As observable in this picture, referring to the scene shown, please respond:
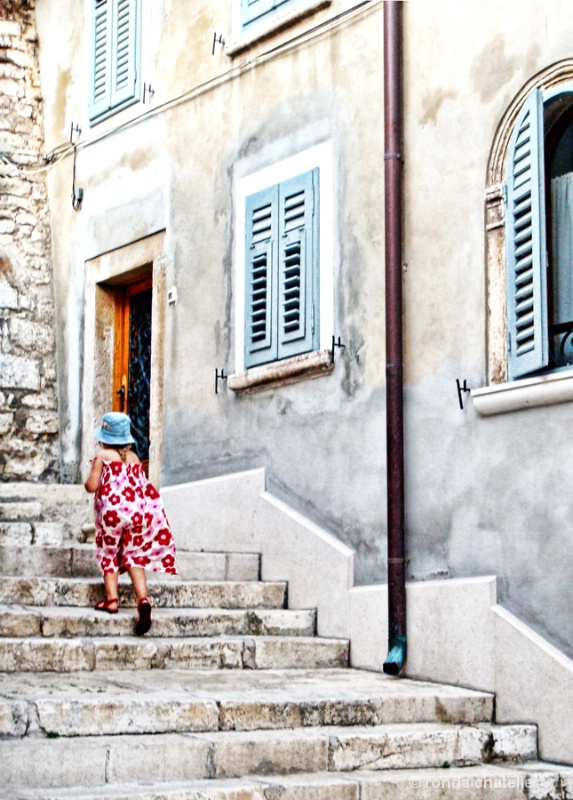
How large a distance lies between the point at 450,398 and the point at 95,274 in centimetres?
432

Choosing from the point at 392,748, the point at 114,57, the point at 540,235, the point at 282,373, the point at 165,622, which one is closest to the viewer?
the point at 392,748

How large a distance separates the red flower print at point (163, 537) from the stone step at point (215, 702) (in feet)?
3.51

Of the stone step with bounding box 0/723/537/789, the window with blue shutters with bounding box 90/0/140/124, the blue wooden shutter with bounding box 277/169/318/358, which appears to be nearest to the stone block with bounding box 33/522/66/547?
the blue wooden shutter with bounding box 277/169/318/358

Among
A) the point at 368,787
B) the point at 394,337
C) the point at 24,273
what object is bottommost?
the point at 368,787

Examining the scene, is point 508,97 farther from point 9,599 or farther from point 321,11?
point 9,599

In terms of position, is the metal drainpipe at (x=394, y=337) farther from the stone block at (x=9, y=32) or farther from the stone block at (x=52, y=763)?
the stone block at (x=9, y=32)

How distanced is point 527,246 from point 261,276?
8.27 feet

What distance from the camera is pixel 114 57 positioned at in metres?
11.4

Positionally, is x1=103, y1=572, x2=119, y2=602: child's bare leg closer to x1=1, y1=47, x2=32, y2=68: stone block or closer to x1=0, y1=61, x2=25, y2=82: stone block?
x1=0, y1=61, x2=25, y2=82: stone block

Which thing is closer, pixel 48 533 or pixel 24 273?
pixel 48 533

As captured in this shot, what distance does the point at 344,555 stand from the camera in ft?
28.3

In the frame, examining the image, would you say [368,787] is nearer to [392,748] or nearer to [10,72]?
[392,748]

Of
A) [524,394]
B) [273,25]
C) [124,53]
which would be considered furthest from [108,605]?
[124,53]

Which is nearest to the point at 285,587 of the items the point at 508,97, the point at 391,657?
the point at 391,657
